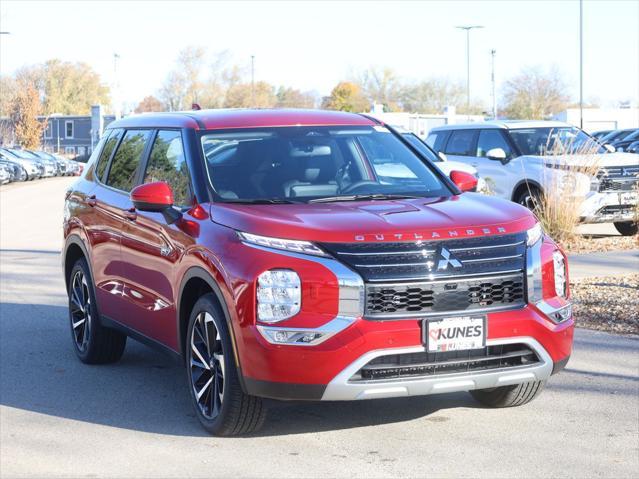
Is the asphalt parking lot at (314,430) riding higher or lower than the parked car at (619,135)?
lower

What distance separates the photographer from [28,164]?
55.9m

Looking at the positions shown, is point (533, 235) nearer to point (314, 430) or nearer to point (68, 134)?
point (314, 430)

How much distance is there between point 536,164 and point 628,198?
149 centimetres

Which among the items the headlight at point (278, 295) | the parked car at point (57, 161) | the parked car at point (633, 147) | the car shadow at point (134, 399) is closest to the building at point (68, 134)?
the parked car at point (57, 161)

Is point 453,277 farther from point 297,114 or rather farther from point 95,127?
point 95,127

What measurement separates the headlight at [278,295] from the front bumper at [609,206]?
1060cm

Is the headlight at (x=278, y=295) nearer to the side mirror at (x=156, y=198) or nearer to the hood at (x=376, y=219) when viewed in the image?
the hood at (x=376, y=219)

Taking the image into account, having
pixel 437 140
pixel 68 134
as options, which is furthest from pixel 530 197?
pixel 68 134

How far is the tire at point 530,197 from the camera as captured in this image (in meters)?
16.2

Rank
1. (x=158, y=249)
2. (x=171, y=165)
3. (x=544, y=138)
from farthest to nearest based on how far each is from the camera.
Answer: (x=544, y=138) → (x=171, y=165) → (x=158, y=249)

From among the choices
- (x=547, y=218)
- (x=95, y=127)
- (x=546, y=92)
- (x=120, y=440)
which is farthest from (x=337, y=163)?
(x=546, y=92)

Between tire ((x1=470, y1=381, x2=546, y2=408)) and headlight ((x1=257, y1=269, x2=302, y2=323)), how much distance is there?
5.53 ft

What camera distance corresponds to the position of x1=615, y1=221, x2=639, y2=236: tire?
54.9ft

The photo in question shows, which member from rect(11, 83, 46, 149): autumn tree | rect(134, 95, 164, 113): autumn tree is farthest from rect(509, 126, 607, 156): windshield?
rect(134, 95, 164, 113): autumn tree
